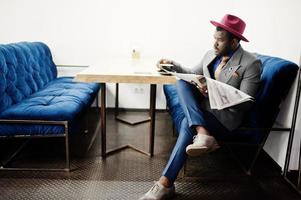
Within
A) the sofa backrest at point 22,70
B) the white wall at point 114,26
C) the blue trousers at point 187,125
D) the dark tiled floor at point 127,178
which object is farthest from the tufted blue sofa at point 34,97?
the blue trousers at point 187,125

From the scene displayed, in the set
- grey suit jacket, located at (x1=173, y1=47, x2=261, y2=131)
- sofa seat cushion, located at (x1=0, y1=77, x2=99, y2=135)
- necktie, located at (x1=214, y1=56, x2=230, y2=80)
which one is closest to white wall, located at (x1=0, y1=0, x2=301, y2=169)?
sofa seat cushion, located at (x1=0, y1=77, x2=99, y2=135)

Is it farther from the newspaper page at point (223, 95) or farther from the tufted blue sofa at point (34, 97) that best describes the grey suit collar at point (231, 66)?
the tufted blue sofa at point (34, 97)

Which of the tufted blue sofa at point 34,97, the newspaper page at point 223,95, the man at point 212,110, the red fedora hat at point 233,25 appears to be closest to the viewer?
the newspaper page at point 223,95

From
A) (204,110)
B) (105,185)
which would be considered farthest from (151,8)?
(105,185)

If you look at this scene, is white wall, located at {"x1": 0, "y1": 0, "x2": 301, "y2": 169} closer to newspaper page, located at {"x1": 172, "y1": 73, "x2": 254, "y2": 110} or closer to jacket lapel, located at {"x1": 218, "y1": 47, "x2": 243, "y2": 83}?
jacket lapel, located at {"x1": 218, "y1": 47, "x2": 243, "y2": 83}

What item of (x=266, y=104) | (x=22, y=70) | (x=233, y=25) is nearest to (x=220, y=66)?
(x=233, y=25)

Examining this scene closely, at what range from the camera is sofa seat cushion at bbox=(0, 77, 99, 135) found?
196 cm

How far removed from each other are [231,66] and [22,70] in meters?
1.79

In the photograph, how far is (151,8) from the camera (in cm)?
337

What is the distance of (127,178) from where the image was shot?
1.99 m

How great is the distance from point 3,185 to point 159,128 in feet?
5.46

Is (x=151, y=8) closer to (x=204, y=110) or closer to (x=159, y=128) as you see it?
(x=159, y=128)

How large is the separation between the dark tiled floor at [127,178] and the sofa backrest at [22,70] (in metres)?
0.50

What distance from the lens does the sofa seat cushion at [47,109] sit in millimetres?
1964
